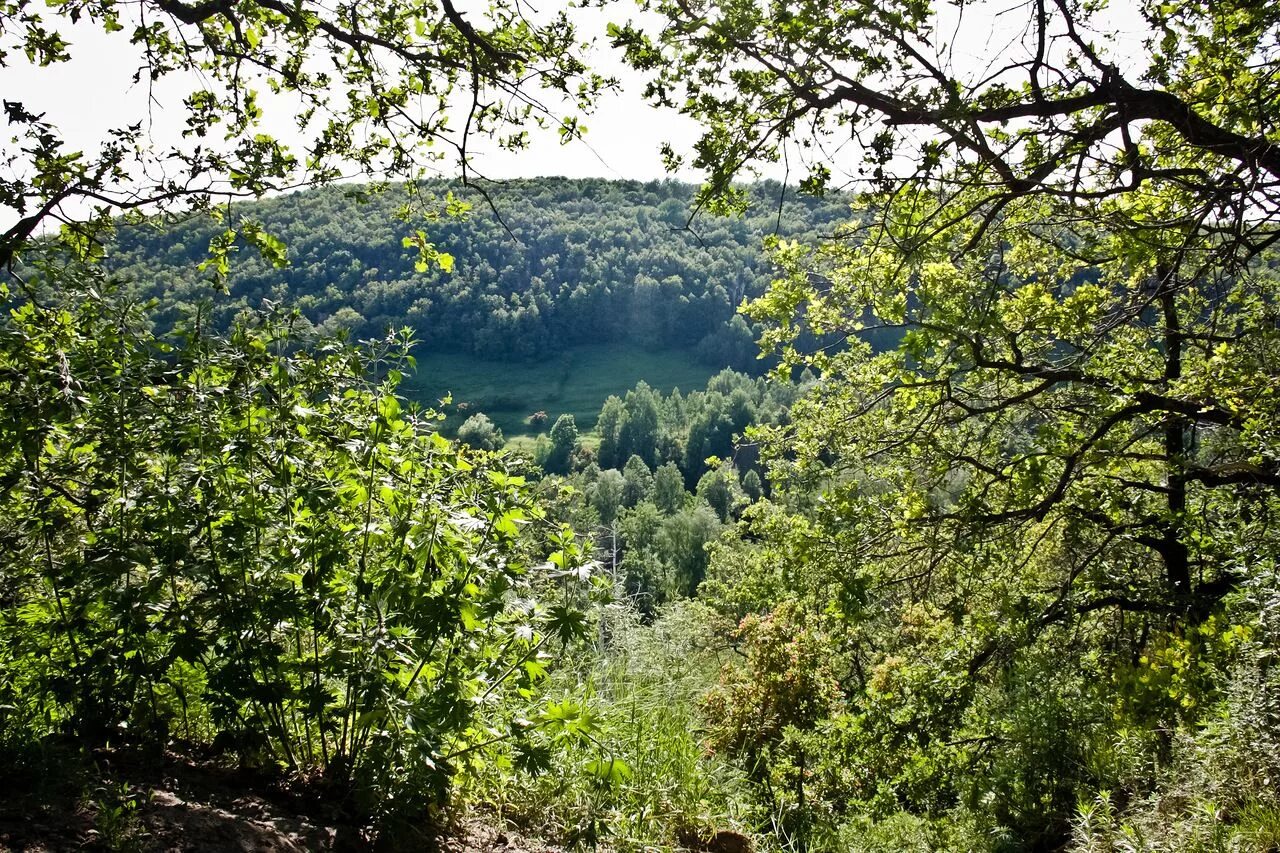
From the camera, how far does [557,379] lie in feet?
465

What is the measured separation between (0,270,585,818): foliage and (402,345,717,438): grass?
118 m

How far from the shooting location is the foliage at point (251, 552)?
276 centimetres

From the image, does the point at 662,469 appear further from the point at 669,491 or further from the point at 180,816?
the point at 180,816

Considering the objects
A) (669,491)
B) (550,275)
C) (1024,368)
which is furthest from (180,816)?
(550,275)

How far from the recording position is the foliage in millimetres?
2760

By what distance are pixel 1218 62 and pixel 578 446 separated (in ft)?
329

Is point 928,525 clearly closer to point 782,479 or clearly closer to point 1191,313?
point 782,479

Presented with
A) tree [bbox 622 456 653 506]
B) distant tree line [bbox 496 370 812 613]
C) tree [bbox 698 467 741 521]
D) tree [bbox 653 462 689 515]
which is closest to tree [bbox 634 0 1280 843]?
distant tree line [bbox 496 370 812 613]

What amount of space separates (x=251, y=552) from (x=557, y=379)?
458 ft

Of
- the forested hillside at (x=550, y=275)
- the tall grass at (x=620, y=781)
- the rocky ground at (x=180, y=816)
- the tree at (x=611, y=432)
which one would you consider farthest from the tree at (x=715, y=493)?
the rocky ground at (x=180, y=816)

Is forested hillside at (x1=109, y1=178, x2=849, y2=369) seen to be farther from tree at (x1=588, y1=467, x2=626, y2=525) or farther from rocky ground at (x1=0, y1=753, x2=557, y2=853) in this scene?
rocky ground at (x1=0, y1=753, x2=557, y2=853)

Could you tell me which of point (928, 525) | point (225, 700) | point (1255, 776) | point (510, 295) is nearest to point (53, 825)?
point (225, 700)

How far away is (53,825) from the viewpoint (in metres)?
2.49

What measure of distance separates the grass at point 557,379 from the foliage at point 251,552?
118 meters
